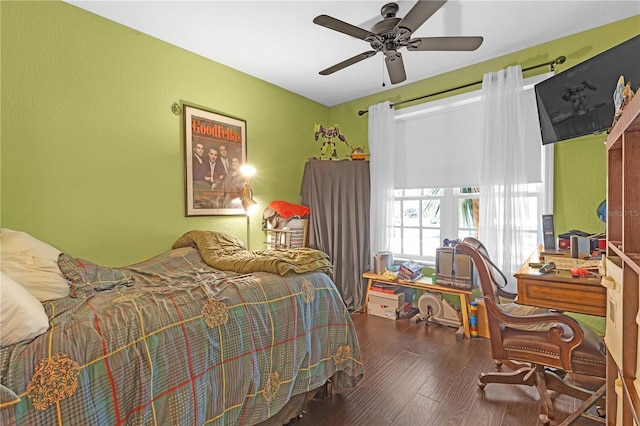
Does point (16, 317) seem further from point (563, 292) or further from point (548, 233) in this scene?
point (548, 233)

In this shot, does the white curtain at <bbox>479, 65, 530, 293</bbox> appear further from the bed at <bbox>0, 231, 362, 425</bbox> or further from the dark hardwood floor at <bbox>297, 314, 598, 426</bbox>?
the bed at <bbox>0, 231, 362, 425</bbox>

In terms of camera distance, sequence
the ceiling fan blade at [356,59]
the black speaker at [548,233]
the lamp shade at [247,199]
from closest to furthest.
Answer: the ceiling fan blade at [356,59], the black speaker at [548,233], the lamp shade at [247,199]

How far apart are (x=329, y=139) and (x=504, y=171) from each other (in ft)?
6.64

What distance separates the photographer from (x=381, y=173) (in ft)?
12.3

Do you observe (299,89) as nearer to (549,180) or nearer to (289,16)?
(289,16)

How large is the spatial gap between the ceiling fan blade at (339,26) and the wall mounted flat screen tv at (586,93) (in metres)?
1.49

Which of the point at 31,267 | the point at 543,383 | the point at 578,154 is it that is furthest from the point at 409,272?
the point at 31,267

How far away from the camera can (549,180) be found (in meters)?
2.74

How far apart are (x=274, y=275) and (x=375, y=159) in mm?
2393

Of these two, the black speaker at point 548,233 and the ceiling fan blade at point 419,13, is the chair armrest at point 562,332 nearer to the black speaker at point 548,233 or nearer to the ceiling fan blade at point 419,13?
the black speaker at point 548,233

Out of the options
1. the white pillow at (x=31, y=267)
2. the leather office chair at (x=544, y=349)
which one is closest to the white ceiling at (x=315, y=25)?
the white pillow at (x=31, y=267)

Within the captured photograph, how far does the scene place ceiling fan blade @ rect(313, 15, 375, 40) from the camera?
1792 mm

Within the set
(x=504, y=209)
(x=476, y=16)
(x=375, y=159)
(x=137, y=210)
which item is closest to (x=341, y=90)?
(x=375, y=159)

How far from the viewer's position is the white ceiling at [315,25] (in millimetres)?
2250
